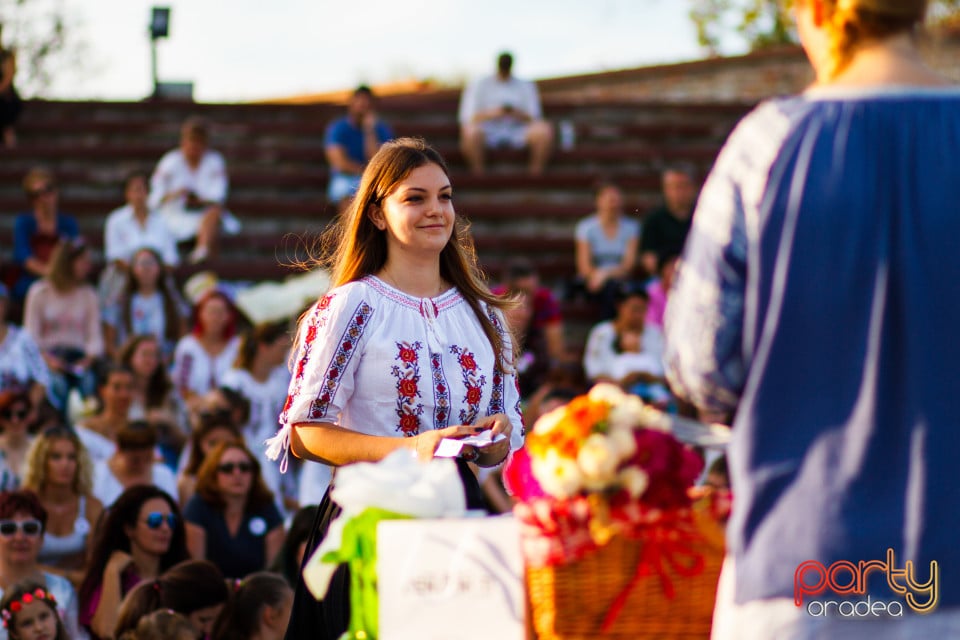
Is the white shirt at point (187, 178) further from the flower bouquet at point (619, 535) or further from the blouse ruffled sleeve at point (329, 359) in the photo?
the flower bouquet at point (619, 535)

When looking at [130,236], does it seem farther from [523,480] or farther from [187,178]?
[523,480]

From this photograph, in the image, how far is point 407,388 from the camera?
398 centimetres

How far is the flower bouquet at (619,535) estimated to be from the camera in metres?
2.66

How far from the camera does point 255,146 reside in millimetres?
16016

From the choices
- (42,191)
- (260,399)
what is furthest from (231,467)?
(42,191)

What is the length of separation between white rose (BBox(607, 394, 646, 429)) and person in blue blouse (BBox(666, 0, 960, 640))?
0.28 m

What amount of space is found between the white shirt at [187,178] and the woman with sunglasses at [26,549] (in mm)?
6875

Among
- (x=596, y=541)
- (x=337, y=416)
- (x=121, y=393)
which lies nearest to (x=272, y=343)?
(x=121, y=393)

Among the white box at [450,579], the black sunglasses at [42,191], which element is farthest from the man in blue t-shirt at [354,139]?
the white box at [450,579]

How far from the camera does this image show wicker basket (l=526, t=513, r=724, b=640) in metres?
2.67

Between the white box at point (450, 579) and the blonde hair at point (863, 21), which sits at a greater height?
the blonde hair at point (863, 21)

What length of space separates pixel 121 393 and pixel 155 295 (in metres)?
2.31

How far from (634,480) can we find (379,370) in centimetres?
144

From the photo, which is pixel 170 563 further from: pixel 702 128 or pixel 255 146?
pixel 702 128
